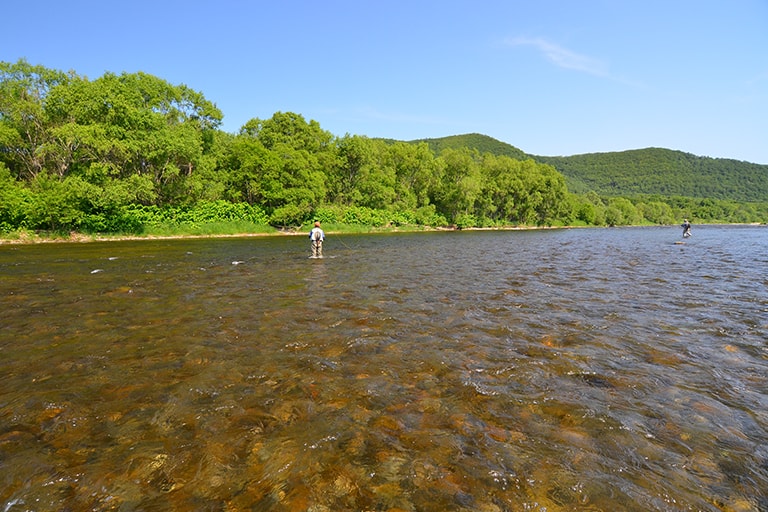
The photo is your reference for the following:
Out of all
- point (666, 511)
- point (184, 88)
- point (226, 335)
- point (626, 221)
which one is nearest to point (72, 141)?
point (184, 88)

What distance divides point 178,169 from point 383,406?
177 feet

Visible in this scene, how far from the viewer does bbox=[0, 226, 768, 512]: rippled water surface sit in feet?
12.4

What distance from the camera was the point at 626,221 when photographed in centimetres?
16250

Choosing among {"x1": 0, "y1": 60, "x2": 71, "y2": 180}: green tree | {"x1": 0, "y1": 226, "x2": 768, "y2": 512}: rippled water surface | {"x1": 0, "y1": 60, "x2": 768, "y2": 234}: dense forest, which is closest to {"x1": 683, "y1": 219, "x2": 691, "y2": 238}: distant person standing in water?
{"x1": 0, "y1": 60, "x2": 768, "y2": 234}: dense forest

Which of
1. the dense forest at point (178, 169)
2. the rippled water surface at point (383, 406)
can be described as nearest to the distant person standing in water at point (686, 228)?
the dense forest at point (178, 169)

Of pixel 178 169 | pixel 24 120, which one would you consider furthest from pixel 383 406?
pixel 24 120

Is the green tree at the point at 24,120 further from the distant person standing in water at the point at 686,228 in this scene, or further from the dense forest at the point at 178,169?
the distant person standing in water at the point at 686,228

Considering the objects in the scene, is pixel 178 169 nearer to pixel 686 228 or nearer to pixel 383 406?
pixel 383 406

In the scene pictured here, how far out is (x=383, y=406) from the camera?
5465mm

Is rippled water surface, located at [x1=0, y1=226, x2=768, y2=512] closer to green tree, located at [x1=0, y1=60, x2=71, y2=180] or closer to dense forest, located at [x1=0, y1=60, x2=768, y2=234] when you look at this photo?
dense forest, located at [x1=0, y1=60, x2=768, y2=234]

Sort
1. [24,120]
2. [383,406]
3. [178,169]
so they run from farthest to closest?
[178,169], [24,120], [383,406]

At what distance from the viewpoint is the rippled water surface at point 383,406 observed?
379 cm

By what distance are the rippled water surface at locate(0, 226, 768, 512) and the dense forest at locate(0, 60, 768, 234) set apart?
1518 inches

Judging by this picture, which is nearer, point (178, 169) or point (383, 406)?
point (383, 406)
